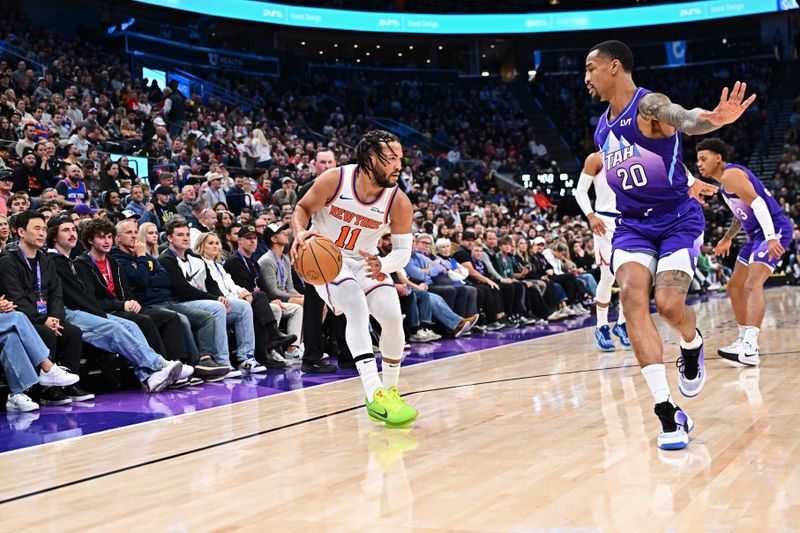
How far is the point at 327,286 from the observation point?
4.96 metres

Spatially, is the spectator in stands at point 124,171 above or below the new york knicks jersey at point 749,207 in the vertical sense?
above

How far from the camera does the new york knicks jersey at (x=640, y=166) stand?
4.33 m

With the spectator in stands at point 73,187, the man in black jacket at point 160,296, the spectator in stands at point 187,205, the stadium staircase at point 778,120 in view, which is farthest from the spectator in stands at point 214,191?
the stadium staircase at point 778,120

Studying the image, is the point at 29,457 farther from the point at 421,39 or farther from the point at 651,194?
the point at 421,39

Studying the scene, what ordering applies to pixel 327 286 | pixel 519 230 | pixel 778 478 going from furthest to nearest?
1. pixel 519 230
2. pixel 327 286
3. pixel 778 478

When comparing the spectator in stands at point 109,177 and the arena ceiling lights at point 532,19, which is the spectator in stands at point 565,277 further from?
the arena ceiling lights at point 532,19

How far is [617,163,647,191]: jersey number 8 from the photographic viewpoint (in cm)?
436

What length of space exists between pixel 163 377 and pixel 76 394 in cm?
63

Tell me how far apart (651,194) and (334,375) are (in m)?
3.67

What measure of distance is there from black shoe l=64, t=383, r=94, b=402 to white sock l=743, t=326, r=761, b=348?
5.04 meters

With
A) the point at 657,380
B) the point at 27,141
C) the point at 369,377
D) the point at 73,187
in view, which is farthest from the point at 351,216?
the point at 27,141

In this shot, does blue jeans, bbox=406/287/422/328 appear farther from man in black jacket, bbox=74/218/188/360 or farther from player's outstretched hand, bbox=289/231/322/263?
player's outstretched hand, bbox=289/231/322/263

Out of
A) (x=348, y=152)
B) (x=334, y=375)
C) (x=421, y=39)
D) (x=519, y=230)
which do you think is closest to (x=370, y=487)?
(x=334, y=375)

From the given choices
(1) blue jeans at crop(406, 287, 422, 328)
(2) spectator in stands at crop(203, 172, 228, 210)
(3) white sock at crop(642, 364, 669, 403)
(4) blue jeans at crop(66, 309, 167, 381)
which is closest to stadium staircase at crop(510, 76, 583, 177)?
(2) spectator in stands at crop(203, 172, 228, 210)
